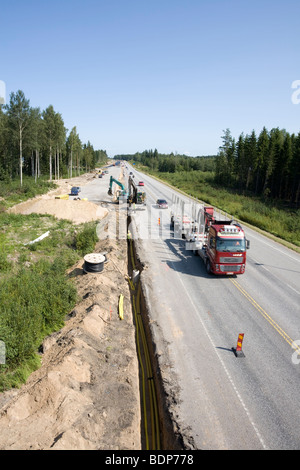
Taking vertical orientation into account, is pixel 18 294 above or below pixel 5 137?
below

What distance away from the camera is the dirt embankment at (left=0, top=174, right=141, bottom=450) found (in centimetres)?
779

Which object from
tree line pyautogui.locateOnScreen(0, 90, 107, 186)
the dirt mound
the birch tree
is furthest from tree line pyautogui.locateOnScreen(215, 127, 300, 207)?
the birch tree

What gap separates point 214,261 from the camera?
1866cm

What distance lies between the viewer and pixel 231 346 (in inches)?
475

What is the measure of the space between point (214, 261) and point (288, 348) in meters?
7.39

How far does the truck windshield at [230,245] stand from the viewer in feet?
60.6

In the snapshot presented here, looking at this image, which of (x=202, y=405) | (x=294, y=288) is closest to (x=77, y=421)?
(x=202, y=405)

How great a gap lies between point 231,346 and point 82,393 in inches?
245

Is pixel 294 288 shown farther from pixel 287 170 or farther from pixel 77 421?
pixel 287 170

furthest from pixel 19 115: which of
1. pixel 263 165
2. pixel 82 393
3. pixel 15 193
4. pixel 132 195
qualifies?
pixel 263 165

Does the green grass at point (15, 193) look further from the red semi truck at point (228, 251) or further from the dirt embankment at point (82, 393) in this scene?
the dirt embankment at point (82, 393)

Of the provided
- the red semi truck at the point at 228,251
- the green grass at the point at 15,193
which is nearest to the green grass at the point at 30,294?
the red semi truck at the point at 228,251

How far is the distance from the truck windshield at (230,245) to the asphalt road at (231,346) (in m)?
2.06
